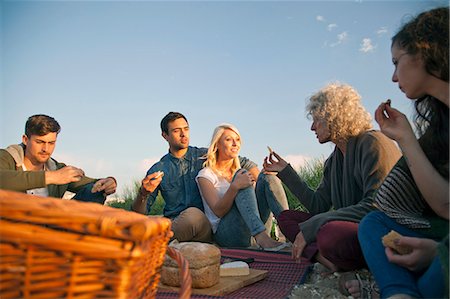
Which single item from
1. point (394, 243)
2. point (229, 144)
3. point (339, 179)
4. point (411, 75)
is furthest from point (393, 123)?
point (229, 144)

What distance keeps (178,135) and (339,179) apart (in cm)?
173

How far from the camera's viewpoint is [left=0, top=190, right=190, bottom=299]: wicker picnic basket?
38.9 inches

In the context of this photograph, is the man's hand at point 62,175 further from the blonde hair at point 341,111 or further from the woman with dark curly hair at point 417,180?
the woman with dark curly hair at point 417,180

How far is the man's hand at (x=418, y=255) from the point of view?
1569mm

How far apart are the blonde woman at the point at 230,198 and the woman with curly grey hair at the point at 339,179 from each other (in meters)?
0.42

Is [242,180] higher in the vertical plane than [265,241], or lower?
higher

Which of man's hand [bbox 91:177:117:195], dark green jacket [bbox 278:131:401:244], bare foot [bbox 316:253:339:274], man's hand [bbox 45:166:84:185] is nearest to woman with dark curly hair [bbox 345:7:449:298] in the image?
dark green jacket [bbox 278:131:401:244]

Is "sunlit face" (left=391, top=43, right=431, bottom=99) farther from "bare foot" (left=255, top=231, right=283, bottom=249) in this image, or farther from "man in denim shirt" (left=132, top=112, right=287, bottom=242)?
"man in denim shirt" (left=132, top=112, right=287, bottom=242)

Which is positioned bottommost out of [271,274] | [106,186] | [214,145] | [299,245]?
[271,274]

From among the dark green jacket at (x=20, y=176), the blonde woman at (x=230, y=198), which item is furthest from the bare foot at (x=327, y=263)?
the dark green jacket at (x=20, y=176)

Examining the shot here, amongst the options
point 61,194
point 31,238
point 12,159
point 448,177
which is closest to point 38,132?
point 12,159

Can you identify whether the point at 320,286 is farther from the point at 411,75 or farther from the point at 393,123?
the point at 411,75

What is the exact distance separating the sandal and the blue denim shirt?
1.88 meters

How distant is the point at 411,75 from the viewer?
1.72 m
